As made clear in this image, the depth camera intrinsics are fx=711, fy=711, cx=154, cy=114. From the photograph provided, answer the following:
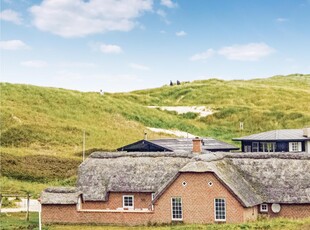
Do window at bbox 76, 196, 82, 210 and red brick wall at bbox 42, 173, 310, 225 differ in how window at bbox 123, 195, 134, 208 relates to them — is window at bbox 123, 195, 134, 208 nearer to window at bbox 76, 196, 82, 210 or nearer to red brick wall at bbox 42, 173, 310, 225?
red brick wall at bbox 42, 173, 310, 225

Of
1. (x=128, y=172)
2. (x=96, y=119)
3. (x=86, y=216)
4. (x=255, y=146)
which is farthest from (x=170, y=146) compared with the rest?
(x=96, y=119)

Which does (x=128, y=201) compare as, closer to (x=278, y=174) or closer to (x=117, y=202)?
(x=117, y=202)

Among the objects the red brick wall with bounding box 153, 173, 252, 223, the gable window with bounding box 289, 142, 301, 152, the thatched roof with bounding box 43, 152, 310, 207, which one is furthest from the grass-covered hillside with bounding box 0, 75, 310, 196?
the gable window with bounding box 289, 142, 301, 152

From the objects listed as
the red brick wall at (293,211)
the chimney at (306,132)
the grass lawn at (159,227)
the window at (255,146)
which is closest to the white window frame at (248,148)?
the window at (255,146)

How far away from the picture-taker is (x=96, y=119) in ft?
330

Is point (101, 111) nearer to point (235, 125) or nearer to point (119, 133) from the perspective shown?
point (119, 133)

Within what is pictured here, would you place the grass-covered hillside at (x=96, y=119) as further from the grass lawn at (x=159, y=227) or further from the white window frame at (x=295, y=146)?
the white window frame at (x=295, y=146)

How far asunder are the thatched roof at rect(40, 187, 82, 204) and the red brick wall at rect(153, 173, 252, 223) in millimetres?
5620

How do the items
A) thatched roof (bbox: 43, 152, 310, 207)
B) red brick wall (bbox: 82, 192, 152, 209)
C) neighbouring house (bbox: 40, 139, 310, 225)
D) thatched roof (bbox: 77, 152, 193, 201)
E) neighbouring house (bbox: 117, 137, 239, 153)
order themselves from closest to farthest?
neighbouring house (bbox: 40, 139, 310, 225) → thatched roof (bbox: 43, 152, 310, 207) → red brick wall (bbox: 82, 192, 152, 209) → thatched roof (bbox: 77, 152, 193, 201) → neighbouring house (bbox: 117, 137, 239, 153)

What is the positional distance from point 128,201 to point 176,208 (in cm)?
441

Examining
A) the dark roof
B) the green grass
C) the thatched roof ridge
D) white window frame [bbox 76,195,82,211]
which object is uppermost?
the dark roof

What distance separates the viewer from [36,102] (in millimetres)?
102125

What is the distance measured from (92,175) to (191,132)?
189ft

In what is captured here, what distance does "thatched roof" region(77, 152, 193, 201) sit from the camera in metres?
46.4
